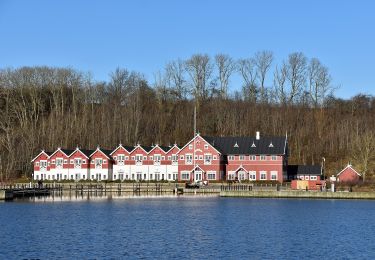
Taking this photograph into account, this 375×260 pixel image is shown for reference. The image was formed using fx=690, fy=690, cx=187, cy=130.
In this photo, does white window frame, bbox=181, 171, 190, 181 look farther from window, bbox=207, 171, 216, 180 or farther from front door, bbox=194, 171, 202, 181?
window, bbox=207, 171, 216, 180

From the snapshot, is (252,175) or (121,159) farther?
(121,159)

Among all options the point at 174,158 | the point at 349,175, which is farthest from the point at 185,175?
the point at 349,175

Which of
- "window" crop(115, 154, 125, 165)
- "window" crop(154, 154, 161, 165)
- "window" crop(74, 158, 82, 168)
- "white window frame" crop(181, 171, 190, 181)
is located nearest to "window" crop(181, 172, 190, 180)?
"white window frame" crop(181, 171, 190, 181)

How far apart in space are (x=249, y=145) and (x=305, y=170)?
8.85m

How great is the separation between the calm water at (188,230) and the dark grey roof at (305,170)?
949 inches

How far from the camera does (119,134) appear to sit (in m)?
123

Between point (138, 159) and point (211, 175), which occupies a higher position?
point (138, 159)

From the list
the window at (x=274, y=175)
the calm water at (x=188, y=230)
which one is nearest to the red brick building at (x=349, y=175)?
the window at (x=274, y=175)

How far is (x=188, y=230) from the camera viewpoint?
160 ft

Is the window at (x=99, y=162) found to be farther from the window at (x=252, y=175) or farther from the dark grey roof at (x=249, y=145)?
the window at (x=252, y=175)

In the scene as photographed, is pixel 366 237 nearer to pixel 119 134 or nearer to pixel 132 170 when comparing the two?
pixel 132 170

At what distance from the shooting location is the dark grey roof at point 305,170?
98.6 meters

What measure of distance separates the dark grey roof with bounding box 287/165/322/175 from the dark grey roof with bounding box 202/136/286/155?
Answer: 4635 mm

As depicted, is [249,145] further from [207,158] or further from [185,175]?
[185,175]
